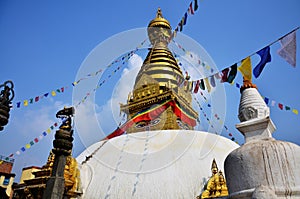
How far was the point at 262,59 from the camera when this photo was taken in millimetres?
5531

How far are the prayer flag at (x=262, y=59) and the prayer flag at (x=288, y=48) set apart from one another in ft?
2.06

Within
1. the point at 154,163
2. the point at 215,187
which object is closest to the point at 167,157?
the point at 154,163

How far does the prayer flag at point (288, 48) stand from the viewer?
15.5 ft

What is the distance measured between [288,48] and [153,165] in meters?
5.86

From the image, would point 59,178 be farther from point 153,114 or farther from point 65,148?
point 153,114

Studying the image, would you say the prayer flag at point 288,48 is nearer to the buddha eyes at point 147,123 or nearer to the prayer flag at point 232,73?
the prayer flag at point 232,73

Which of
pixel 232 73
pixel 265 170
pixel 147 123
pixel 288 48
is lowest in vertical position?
pixel 265 170

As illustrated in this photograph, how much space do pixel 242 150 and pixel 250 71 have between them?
→ 8.79 ft

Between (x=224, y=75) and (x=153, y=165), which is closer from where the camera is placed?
(x=224, y=75)

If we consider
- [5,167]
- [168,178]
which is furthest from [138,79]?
[5,167]

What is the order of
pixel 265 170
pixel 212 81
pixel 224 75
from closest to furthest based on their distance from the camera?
pixel 265 170 → pixel 224 75 → pixel 212 81

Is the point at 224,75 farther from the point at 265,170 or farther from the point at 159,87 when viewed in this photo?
the point at 159,87

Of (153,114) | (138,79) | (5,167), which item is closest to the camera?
(153,114)

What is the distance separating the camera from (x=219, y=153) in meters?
9.68
